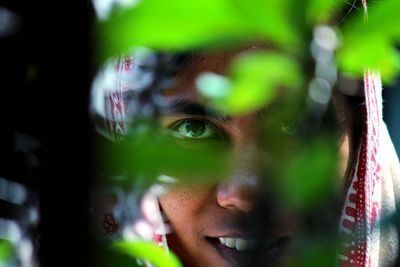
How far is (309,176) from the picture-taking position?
0.89 feet

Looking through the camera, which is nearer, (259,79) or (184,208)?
(259,79)

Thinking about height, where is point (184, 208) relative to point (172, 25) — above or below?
above

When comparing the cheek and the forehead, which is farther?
the cheek

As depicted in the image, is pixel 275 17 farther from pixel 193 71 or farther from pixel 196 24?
pixel 193 71

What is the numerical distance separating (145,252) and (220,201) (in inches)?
31.5

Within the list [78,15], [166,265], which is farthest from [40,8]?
[166,265]

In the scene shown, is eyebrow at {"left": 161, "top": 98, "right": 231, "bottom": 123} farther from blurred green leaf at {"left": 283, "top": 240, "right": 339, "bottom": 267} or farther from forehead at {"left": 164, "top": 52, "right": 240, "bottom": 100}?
blurred green leaf at {"left": 283, "top": 240, "right": 339, "bottom": 267}

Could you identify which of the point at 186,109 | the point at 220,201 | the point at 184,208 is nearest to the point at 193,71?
the point at 186,109

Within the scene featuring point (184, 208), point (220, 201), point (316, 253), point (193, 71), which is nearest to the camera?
point (316, 253)

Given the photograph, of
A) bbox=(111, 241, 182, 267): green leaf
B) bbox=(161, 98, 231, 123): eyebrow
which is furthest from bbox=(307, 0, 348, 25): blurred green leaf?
bbox=(161, 98, 231, 123): eyebrow

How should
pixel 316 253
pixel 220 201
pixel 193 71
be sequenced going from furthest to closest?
pixel 220 201
pixel 193 71
pixel 316 253

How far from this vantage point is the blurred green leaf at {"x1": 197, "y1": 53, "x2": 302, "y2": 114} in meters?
0.29

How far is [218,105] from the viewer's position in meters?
0.32

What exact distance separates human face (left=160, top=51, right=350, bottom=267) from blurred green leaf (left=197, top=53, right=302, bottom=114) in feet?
0.08
